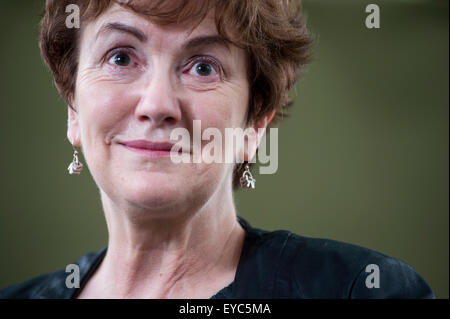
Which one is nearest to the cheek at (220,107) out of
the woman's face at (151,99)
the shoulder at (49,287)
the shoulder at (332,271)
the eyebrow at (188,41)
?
the woman's face at (151,99)

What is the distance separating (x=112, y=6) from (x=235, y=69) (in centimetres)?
32

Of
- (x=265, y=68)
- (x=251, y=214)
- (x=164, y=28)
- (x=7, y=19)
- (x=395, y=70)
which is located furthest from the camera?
(x=395, y=70)

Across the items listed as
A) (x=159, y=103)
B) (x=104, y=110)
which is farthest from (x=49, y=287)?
(x=159, y=103)

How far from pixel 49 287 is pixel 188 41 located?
88 cm

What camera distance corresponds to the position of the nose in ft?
3.17

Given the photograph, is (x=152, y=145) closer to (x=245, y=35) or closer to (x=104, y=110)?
(x=104, y=110)

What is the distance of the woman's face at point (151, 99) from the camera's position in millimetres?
1001

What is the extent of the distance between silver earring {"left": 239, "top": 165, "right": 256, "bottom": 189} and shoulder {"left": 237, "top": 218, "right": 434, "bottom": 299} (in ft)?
0.60

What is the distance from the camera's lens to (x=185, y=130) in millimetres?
1017

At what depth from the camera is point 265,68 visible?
115 centimetres

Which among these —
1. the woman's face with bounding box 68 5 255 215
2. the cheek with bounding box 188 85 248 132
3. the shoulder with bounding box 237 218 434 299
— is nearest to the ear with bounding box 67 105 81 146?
the woman's face with bounding box 68 5 255 215

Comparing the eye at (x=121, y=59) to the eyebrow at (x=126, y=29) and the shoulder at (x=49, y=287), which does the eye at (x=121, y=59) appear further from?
the shoulder at (x=49, y=287)

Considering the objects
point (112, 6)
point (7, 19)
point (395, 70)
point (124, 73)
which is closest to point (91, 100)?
point (124, 73)

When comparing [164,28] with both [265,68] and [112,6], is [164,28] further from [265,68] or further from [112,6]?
[265,68]
